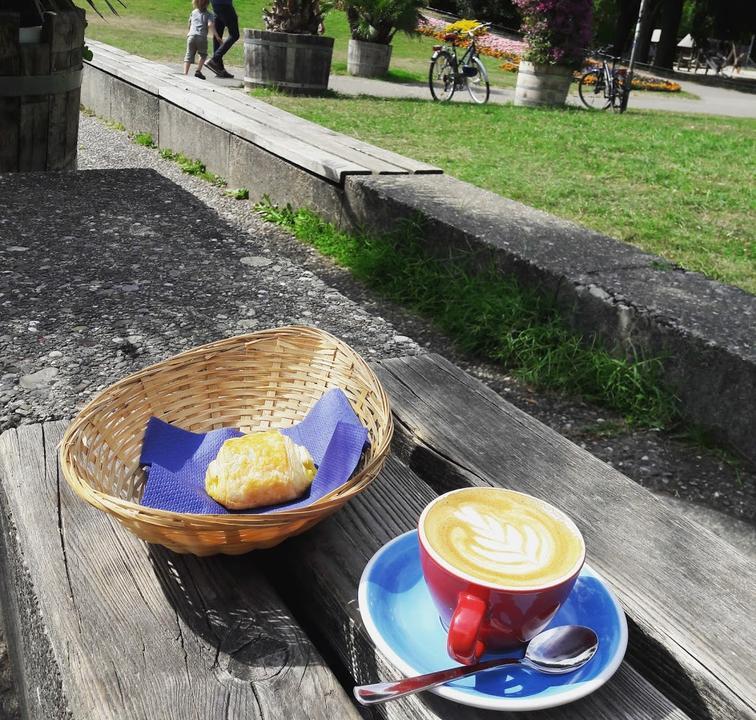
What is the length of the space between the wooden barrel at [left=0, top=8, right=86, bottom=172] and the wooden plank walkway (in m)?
1.23

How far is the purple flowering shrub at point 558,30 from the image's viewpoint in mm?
11164

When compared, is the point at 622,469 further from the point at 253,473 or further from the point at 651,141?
the point at 651,141

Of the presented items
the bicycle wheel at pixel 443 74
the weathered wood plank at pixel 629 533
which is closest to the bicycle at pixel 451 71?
the bicycle wheel at pixel 443 74

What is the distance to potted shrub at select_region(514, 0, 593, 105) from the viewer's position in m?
11.2

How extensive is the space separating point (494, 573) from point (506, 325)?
2496 millimetres

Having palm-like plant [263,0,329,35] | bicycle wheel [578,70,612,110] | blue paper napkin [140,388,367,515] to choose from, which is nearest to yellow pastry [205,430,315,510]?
blue paper napkin [140,388,367,515]

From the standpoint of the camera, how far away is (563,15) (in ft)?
36.6

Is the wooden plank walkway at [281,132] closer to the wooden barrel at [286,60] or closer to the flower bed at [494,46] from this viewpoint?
the wooden barrel at [286,60]

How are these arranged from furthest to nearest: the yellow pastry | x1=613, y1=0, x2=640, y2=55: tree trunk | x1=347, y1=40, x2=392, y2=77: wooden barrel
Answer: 1. x1=613, y1=0, x2=640, y2=55: tree trunk
2. x1=347, y1=40, x2=392, y2=77: wooden barrel
3. the yellow pastry

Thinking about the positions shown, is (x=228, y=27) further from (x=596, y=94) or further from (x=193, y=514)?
(x=193, y=514)

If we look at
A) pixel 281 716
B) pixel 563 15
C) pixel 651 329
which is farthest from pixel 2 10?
pixel 563 15

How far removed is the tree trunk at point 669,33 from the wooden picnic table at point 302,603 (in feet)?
97.2

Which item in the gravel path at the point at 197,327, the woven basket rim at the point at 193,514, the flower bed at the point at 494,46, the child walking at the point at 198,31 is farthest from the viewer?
the flower bed at the point at 494,46

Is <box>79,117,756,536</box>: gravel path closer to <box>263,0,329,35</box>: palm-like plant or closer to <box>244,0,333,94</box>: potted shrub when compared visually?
<box>244,0,333,94</box>: potted shrub
